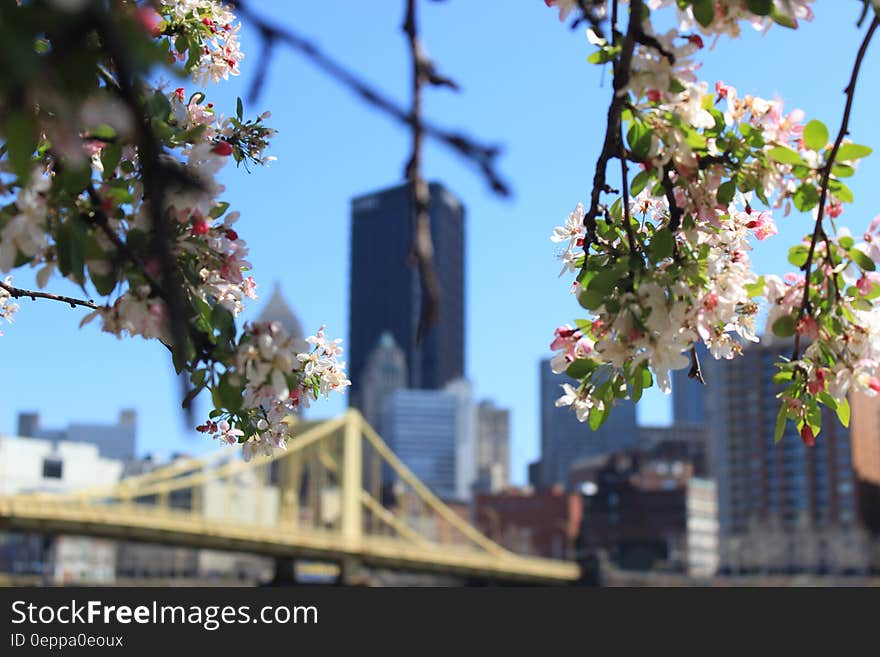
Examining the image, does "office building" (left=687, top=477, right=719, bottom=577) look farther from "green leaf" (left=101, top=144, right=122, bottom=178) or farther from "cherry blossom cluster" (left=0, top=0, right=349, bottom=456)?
"green leaf" (left=101, top=144, right=122, bottom=178)

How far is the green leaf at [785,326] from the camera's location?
3510 millimetres

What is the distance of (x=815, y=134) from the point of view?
10.9ft

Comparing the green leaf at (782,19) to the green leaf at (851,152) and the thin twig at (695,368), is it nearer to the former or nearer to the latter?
the green leaf at (851,152)

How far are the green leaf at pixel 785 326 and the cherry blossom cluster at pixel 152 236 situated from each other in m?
1.31

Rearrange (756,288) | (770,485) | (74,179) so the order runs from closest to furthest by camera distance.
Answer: (74,179)
(756,288)
(770,485)

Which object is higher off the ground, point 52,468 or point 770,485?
point 770,485

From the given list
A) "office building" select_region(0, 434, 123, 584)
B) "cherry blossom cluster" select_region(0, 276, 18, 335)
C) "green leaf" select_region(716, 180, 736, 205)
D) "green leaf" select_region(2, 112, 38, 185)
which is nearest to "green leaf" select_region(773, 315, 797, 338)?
"green leaf" select_region(716, 180, 736, 205)

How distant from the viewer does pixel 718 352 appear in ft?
12.6

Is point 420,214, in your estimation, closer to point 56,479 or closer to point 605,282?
point 605,282

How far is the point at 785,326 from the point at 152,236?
1.88m

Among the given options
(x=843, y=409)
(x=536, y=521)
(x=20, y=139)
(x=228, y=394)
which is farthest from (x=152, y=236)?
(x=536, y=521)

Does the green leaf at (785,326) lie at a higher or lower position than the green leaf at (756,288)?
lower

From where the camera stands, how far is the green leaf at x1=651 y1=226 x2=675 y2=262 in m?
3.52

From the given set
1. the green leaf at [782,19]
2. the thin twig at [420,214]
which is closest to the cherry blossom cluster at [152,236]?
the thin twig at [420,214]
